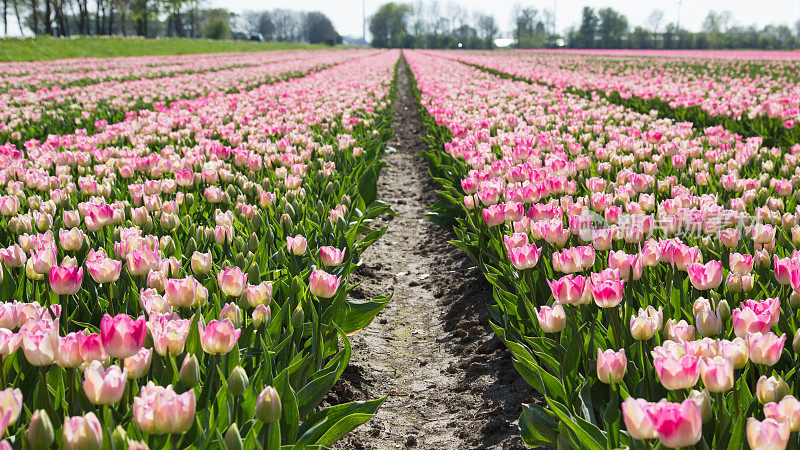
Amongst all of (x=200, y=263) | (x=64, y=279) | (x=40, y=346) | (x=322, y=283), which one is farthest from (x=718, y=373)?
(x=64, y=279)

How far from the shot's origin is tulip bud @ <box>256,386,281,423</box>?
157 cm

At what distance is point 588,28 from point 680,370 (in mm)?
97681

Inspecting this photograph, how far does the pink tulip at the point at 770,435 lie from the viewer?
129 cm

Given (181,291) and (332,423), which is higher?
(181,291)

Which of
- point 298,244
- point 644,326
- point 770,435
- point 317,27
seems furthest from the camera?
point 317,27

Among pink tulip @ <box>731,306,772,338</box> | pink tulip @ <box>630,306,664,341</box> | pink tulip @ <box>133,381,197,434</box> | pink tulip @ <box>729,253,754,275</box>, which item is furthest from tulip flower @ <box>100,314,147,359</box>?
pink tulip @ <box>729,253,754,275</box>

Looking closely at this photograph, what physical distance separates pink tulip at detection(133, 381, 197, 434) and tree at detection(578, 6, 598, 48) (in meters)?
95.7

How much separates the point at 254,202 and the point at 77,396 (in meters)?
2.42

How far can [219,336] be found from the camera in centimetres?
177

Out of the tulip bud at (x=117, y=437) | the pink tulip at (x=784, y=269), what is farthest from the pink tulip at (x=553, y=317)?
the tulip bud at (x=117, y=437)

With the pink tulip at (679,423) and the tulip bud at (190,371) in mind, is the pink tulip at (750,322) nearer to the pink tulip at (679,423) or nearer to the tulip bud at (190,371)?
the pink tulip at (679,423)

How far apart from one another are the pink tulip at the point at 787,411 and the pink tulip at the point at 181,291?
1646 mm

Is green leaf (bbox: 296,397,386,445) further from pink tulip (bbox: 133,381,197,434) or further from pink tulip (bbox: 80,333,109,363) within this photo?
pink tulip (bbox: 80,333,109,363)

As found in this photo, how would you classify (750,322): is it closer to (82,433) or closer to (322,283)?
(322,283)
